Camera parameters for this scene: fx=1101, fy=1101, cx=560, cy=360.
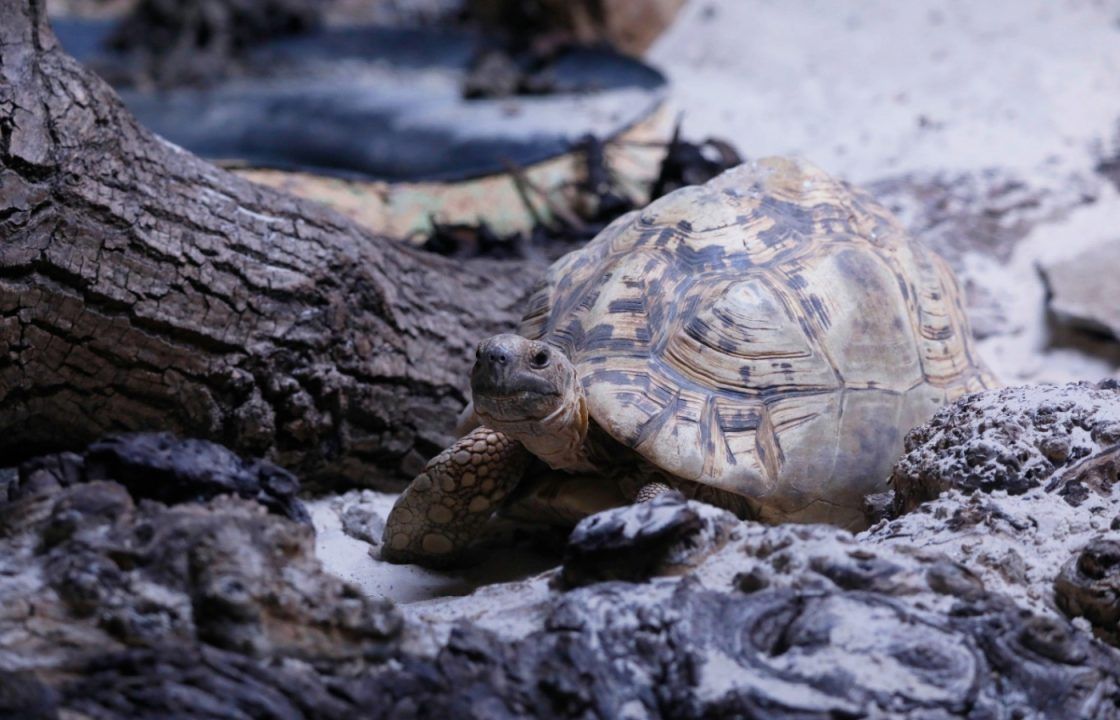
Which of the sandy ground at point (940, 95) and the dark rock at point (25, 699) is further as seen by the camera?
the sandy ground at point (940, 95)

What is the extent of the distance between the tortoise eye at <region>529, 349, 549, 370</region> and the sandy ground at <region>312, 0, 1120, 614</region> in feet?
7.88

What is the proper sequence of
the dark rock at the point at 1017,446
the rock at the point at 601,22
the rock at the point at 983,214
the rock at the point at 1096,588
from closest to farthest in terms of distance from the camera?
the rock at the point at 1096,588, the dark rock at the point at 1017,446, the rock at the point at 983,214, the rock at the point at 601,22

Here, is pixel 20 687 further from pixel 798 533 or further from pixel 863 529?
pixel 863 529

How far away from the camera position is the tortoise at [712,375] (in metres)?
2.48

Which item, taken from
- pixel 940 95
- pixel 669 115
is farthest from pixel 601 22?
pixel 940 95

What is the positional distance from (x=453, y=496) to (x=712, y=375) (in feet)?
2.23

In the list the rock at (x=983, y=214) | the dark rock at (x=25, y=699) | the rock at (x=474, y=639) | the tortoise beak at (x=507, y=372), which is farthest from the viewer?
the rock at (x=983, y=214)

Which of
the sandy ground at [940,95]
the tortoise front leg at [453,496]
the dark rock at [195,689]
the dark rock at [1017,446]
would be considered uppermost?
the sandy ground at [940,95]

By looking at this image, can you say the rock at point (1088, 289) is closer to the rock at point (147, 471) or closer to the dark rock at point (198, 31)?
the rock at point (147, 471)

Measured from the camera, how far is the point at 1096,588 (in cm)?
183

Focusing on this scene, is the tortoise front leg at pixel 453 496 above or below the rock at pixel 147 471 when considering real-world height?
below

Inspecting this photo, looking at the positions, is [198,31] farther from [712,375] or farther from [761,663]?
[761,663]

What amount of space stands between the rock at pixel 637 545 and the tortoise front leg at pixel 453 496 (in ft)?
2.43

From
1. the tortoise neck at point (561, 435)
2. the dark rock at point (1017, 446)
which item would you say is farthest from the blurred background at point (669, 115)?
the tortoise neck at point (561, 435)
